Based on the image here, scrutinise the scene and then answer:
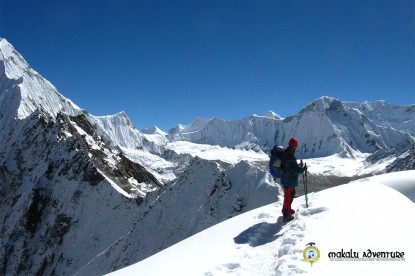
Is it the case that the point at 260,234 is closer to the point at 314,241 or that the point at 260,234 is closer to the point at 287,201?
the point at 287,201

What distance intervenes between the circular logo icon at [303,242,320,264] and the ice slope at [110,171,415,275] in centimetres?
10

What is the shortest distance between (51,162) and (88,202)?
1742 cm

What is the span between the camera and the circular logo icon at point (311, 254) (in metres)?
7.09

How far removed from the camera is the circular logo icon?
709 cm

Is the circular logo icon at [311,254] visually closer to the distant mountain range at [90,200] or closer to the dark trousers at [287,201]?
the dark trousers at [287,201]

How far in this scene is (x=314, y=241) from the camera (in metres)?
7.96

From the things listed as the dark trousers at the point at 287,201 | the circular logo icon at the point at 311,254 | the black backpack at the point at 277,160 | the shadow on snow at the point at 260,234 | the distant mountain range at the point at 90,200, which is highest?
the distant mountain range at the point at 90,200

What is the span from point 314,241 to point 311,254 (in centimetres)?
69

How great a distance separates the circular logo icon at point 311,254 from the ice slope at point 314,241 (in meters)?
0.10

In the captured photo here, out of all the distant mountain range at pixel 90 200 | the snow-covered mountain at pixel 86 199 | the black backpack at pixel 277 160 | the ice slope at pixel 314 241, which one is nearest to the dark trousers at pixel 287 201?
the ice slope at pixel 314 241

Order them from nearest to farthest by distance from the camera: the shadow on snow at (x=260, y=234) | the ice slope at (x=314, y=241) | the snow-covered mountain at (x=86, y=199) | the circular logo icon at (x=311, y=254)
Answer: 1. the ice slope at (x=314, y=241)
2. the circular logo icon at (x=311, y=254)
3. the shadow on snow at (x=260, y=234)
4. the snow-covered mountain at (x=86, y=199)

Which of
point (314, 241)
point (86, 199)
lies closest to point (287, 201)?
point (314, 241)

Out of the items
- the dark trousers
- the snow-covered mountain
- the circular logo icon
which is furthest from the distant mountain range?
the circular logo icon

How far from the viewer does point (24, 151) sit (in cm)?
8281
